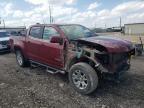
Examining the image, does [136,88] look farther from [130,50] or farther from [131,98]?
[130,50]

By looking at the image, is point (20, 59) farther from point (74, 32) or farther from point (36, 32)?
point (74, 32)

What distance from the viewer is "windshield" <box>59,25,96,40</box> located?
213 inches

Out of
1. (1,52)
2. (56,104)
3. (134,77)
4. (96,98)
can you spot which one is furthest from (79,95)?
(1,52)

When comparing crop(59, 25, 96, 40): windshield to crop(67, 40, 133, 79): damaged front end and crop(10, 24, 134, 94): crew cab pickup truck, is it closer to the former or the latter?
crop(10, 24, 134, 94): crew cab pickup truck

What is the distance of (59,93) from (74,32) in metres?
1.90

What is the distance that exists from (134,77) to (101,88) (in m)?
1.43

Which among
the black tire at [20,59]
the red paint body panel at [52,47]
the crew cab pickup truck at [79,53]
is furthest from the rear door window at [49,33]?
the black tire at [20,59]

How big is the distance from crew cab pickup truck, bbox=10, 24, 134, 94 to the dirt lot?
35 cm

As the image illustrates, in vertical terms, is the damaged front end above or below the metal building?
below

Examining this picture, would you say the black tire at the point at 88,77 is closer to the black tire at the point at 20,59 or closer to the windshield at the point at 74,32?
the windshield at the point at 74,32

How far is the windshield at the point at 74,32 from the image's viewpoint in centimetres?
541

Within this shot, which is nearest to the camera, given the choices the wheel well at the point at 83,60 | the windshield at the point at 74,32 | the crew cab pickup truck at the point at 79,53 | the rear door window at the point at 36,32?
the crew cab pickup truck at the point at 79,53

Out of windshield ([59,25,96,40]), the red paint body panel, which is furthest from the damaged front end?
windshield ([59,25,96,40])

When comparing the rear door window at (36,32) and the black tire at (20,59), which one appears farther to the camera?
the black tire at (20,59)
